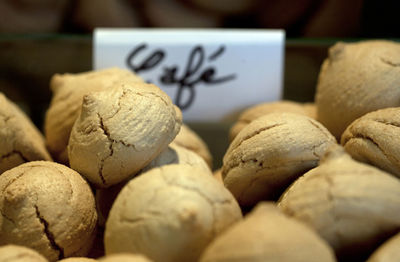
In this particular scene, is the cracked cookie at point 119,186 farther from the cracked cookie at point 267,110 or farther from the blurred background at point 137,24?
the blurred background at point 137,24

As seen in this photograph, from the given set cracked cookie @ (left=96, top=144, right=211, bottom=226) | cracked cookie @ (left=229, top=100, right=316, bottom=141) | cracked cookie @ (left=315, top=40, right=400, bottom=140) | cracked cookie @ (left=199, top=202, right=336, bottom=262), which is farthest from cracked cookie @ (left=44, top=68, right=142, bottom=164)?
cracked cookie @ (left=199, top=202, right=336, bottom=262)

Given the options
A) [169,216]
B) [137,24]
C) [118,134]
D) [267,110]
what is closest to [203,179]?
[169,216]

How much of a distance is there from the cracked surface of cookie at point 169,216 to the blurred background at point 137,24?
0.67 metres

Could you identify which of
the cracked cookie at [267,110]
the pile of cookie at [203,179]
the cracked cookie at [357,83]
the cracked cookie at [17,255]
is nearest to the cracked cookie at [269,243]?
the pile of cookie at [203,179]

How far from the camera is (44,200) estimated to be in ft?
2.02

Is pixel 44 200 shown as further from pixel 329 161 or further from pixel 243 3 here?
pixel 243 3

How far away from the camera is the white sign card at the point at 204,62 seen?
1.06 m

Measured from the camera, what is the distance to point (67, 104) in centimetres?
84

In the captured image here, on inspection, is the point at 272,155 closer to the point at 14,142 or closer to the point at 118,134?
the point at 118,134

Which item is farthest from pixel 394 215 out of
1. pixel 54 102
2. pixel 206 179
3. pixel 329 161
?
pixel 54 102

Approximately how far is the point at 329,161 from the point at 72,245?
0.35 m

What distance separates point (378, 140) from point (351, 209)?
17 centimetres

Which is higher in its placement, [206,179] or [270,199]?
[206,179]

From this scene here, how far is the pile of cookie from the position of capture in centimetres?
49
